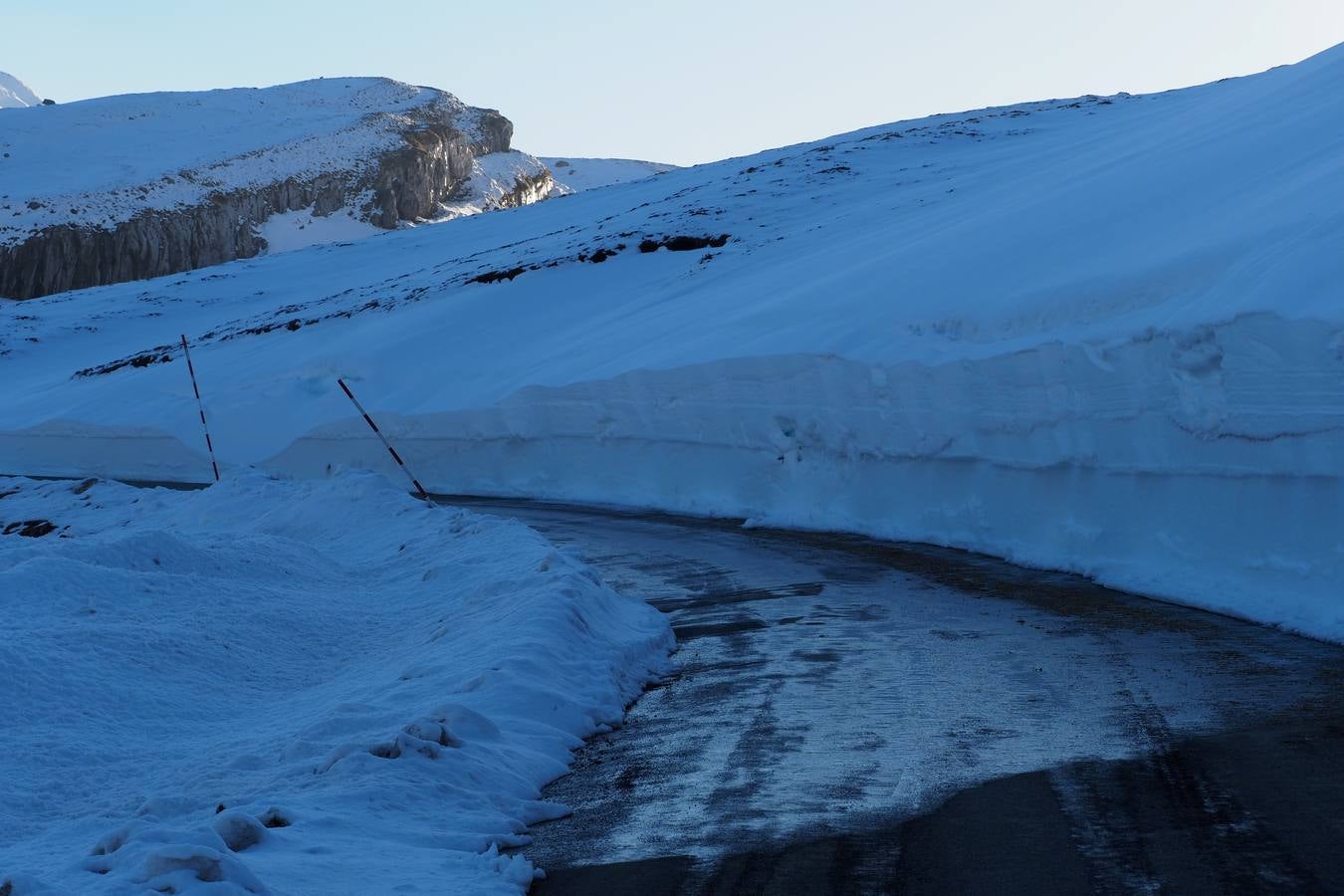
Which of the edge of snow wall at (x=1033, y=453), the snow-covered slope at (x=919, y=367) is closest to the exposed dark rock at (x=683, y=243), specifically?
the snow-covered slope at (x=919, y=367)

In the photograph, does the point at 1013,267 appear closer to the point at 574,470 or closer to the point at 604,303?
the point at 574,470

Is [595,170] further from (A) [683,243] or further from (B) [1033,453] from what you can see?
(B) [1033,453]

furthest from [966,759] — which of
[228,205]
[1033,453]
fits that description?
[228,205]

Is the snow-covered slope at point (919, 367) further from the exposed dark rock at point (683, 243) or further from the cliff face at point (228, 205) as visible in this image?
the cliff face at point (228, 205)

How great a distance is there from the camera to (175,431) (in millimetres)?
29891

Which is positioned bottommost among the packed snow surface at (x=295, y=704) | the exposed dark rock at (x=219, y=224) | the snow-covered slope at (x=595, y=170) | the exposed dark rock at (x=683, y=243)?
the packed snow surface at (x=295, y=704)

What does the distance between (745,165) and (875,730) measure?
1849 inches

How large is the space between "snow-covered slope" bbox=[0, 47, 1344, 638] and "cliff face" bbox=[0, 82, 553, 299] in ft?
148

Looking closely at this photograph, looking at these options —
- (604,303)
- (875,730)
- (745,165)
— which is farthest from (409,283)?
(875,730)

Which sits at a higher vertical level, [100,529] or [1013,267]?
[1013,267]

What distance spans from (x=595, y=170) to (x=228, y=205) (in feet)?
274

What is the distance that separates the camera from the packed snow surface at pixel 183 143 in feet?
286

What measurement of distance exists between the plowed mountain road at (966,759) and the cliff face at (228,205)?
82036 mm

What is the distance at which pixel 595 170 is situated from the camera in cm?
17038
